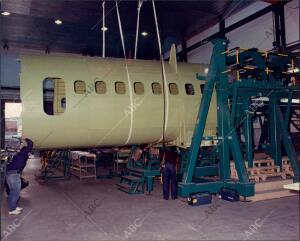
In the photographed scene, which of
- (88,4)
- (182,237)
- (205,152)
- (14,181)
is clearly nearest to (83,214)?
(14,181)

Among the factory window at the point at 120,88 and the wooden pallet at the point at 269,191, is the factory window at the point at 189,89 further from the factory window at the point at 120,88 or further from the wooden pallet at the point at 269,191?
the wooden pallet at the point at 269,191

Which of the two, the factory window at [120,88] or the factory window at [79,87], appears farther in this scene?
the factory window at [120,88]

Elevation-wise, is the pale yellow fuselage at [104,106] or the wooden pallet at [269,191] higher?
the pale yellow fuselage at [104,106]

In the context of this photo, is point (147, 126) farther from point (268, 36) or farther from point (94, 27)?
point (94, 27)

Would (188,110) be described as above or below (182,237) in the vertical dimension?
above

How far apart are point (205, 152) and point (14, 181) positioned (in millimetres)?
7855

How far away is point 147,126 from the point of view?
36.1ft

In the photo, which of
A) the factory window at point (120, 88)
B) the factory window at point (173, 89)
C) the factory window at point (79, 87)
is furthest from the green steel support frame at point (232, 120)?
the factory window at point (79, 87)

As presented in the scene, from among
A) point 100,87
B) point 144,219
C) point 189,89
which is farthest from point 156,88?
point 144,219

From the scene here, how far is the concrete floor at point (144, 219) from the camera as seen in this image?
280 inches

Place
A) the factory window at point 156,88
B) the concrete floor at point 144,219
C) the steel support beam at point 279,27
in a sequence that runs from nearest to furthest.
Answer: the concrete floor at point 144,219
the factory window at point 156,88
the steel support beam at point 279,27

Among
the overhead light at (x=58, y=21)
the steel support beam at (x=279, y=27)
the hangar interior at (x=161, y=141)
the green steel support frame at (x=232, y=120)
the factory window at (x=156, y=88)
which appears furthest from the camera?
the overhead light at (x=58, y=21)

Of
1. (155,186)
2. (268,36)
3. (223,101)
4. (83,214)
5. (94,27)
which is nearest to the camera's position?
(83,214)

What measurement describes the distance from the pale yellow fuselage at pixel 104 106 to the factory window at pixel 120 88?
109mm
